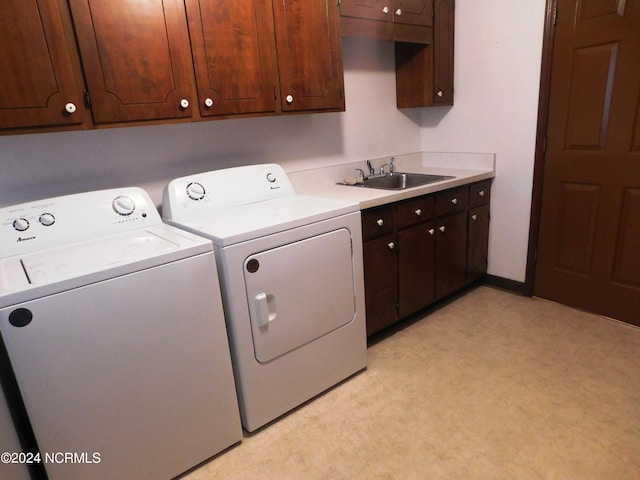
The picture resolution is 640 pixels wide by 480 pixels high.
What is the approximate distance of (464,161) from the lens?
305 cm

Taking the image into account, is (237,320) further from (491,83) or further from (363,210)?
(491,83)

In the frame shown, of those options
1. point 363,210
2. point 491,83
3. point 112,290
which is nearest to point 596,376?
point 363,210

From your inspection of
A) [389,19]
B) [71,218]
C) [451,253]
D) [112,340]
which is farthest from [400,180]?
[112,340]

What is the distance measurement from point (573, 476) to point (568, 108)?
6.60ft

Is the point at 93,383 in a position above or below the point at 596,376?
above

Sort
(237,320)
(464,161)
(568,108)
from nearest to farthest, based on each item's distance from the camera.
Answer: (237,320) → (568,108) → (464,161)

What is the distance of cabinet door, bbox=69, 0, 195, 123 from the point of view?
1504mm

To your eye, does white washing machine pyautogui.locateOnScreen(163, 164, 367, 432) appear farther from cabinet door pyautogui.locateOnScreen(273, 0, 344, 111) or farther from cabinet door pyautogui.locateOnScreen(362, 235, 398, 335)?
cabinet door pyautogui.locateOnScreen(273, 0, 344, 111)

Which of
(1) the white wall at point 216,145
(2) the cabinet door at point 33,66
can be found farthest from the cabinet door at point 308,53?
(2) the cabinet door at point 33,66

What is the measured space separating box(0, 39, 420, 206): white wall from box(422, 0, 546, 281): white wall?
0.46 meters

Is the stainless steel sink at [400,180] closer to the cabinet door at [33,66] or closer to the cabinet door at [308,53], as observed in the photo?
the cabinet door at [308,53]

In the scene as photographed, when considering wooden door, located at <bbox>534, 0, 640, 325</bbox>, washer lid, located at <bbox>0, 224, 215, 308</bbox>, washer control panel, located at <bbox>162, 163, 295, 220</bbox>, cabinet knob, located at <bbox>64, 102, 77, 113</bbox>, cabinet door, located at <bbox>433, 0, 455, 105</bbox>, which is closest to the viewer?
washer lid, located at <bbox>0, 224, 215, 308</bbox>

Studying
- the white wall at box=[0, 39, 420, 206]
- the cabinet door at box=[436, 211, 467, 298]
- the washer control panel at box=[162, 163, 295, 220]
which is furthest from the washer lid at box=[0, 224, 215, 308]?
the cabinet door at box=[436, 211, 467, 298]

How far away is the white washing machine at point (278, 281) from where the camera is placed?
1632mm
